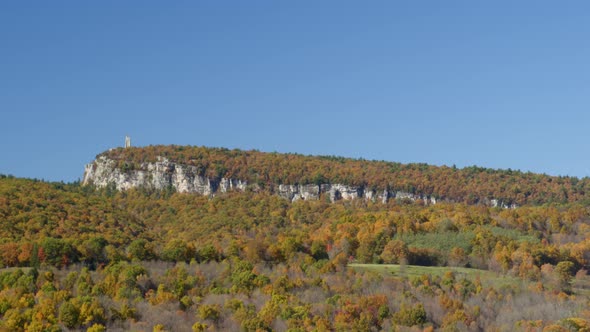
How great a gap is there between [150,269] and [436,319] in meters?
30.1

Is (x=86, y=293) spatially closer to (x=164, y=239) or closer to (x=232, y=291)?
(x=232, y=291)

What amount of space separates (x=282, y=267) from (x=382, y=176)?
226 feet

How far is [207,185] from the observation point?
16062 cm

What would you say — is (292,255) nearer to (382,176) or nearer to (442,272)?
(442,272)

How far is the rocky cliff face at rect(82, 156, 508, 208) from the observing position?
527 ft

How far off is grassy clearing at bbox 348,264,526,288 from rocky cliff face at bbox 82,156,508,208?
56.6 metres

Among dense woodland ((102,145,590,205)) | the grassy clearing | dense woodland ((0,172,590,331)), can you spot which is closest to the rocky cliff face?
dense woodland ((102,145,590,205))

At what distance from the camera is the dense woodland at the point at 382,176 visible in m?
160

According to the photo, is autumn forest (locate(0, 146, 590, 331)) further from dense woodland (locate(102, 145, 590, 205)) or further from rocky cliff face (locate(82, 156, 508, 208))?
rocky cliff face (locate(82, 156, 508, 208))

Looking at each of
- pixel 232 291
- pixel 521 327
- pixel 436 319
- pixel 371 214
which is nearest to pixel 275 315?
pixel 232 291

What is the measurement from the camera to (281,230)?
136 metres

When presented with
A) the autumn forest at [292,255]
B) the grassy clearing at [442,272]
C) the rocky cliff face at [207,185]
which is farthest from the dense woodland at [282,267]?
the rocky cliff face at [207,185]

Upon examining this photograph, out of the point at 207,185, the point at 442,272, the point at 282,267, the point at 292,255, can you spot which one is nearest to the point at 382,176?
the point at 207,185

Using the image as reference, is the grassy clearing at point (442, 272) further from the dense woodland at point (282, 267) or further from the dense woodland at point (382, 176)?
the dense woodland at point (382, 176)
